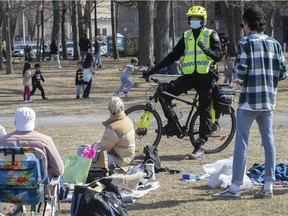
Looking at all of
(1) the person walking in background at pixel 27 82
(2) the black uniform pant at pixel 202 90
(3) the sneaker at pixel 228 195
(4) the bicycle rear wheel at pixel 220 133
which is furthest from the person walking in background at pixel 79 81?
(3) the sneaker at pixel 228 195

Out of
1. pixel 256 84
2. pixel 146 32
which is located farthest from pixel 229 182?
pixel 146 32

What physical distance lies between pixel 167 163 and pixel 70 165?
2.12 m

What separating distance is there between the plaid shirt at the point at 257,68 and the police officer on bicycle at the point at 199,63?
2368mm

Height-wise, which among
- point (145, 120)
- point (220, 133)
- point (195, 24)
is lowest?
point (220, 133)

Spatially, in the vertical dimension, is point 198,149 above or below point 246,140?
below

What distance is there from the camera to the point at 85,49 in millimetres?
35094

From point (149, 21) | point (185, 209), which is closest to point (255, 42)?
point (185, 209)

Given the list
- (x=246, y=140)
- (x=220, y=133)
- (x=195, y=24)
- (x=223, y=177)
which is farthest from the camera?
(x=220, y=133)

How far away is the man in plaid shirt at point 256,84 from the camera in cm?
691

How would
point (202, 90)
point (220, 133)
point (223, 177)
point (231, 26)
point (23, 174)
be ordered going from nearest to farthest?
point (23, 174)
point (223, 177)
point (202, 90)
point (220, 133)
point (231, 26)

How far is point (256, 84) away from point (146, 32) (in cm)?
2534

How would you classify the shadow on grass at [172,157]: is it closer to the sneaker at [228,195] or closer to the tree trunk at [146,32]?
the sneaker at [228,195]

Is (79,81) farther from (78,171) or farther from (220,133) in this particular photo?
(78,171)

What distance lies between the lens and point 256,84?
22.7ft
